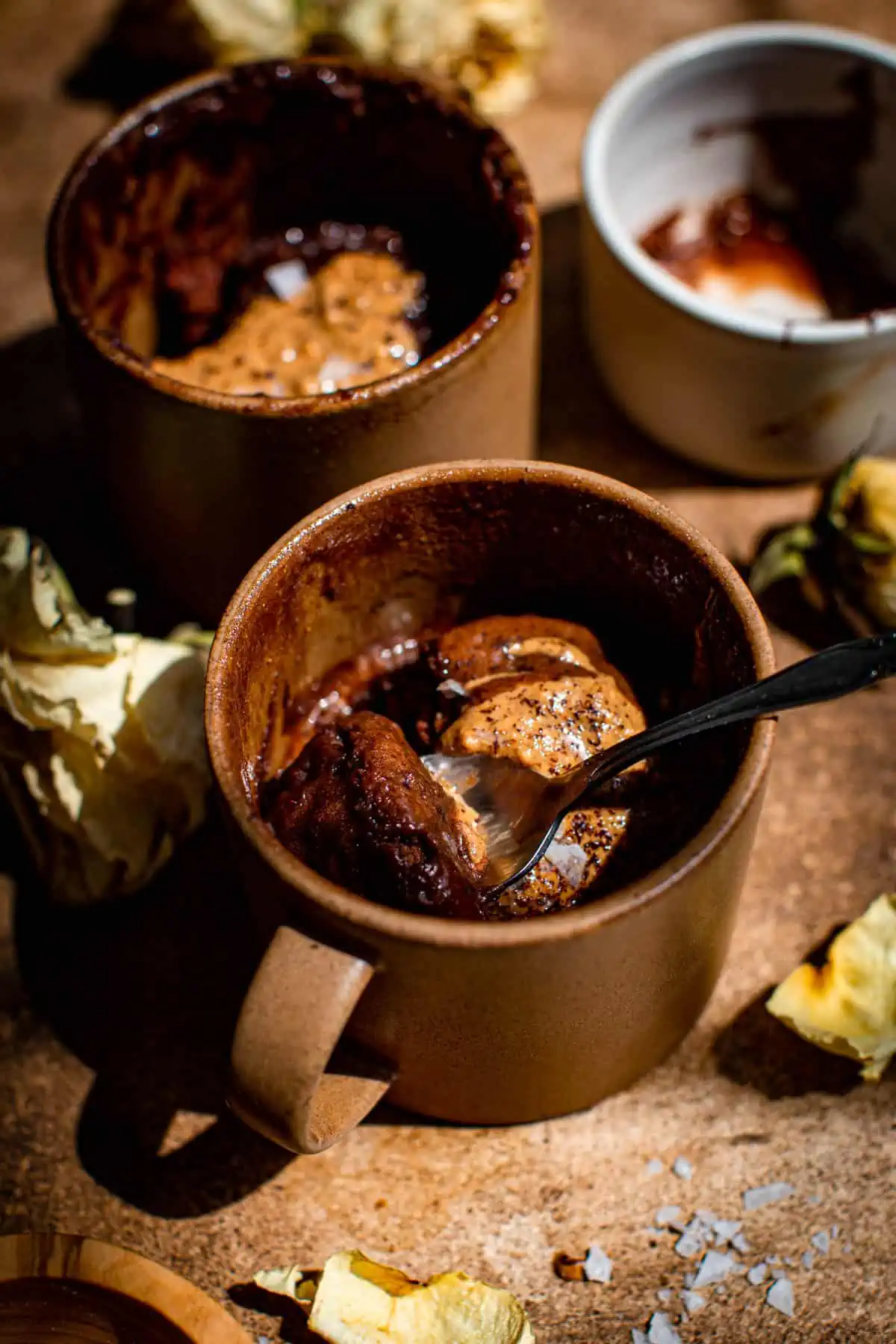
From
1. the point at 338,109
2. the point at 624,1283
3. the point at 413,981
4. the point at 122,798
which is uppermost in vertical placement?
the point at 338,109

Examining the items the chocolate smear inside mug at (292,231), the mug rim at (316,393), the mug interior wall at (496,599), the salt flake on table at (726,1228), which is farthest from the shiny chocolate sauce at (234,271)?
the salt flake on table at (726,1228)

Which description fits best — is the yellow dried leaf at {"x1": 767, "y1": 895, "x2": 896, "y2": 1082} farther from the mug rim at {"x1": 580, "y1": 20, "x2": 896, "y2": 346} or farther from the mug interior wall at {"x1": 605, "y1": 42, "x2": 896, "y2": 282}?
the mug interior wall at {"x1": 605, "y1": 42, "x2": 896, "y2": 282}

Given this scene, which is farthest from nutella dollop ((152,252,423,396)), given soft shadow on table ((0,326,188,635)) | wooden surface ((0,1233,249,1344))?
wooden surface ((0,1233,249,1344))

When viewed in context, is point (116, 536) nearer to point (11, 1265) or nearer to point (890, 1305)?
point (11, 1265)

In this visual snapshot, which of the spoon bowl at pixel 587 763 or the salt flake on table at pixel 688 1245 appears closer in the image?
the spoon bowl at pixel 587 763

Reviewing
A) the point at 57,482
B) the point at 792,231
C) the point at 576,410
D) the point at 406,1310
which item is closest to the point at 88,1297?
the point at 406,1310

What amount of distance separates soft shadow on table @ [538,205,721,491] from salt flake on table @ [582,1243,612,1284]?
0.57 m

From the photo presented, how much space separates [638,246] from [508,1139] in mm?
719

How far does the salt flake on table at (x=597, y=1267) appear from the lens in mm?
732

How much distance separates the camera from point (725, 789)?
2.06 feet

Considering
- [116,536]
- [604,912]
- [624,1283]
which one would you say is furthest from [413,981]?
[116,536]

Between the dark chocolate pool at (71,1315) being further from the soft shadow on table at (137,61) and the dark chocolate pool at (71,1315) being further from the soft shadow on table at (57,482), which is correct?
the soft shadow on table at (137,61)

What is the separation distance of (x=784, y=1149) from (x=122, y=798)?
0.46 m

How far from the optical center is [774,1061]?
80 cm
